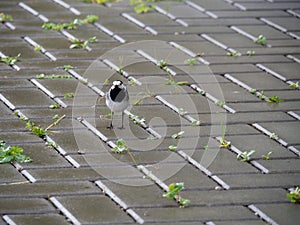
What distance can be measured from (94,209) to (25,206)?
0.36 m

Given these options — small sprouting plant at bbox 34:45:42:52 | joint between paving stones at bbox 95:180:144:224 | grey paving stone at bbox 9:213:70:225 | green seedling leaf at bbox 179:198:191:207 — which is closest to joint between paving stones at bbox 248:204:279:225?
Answer: green seedling leaf at bbox 179:198:191:207

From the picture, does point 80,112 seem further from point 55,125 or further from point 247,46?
point 247,46

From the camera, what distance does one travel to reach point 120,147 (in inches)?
178

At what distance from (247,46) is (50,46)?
5.26 ft

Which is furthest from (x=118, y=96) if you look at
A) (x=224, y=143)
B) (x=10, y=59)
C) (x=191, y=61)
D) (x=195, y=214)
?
(x=10, y=59)

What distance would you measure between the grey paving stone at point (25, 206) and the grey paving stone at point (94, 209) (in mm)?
90

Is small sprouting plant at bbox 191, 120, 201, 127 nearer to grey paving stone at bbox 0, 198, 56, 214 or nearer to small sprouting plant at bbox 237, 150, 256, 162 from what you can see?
small sprouting plant at bbox 237, 150, 256, 162

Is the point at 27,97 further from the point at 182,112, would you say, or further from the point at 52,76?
the point at 182,112

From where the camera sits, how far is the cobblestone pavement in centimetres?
394

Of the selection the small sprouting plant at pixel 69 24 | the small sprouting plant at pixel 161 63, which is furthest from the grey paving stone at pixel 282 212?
the small sprouting plant at pixel 69 24

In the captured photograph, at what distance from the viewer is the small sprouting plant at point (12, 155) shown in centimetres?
433

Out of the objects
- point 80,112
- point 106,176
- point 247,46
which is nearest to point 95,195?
point 106,176

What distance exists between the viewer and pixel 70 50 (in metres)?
5.93

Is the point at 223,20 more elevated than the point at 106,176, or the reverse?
the point at 223,20
